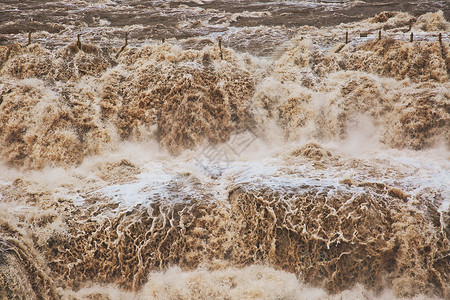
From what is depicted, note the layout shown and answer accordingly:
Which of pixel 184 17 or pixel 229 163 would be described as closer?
pixel 229 163

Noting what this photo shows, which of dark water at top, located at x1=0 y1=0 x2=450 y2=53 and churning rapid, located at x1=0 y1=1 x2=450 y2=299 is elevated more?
dark water at top, located at x1=0 y1=0 x2=450 y2=53

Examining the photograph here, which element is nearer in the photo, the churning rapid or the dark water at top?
the churning rapid

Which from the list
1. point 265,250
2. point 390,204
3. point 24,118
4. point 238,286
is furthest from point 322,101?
point 24,118

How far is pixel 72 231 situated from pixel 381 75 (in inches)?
275

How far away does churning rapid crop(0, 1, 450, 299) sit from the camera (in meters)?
5.73

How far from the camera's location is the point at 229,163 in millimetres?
7891

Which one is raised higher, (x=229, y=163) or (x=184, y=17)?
(x=184, y=17)

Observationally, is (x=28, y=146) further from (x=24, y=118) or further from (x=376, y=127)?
(x=376, y=127)

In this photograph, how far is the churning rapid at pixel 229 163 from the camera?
573 cm

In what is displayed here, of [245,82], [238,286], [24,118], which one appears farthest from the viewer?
[245,82]

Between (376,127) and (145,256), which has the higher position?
(376,127)

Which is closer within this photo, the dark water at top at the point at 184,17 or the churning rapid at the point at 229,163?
the churning rapid at the point at 229,163

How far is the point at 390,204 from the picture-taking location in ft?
19.7

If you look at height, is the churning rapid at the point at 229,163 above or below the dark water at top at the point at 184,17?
below
